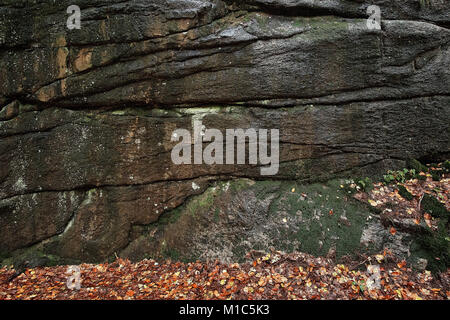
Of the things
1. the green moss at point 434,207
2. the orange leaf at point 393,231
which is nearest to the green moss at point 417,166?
the green moss at point 434,207

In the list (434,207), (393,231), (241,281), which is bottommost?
(241,281)

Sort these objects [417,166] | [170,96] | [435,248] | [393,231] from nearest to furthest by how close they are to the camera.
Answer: [435,248], [393,231], [170,96], [417,166]

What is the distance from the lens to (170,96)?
4.95 meters

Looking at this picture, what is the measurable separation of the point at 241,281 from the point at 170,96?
4091 mm

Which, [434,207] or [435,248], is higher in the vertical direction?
[434,207]

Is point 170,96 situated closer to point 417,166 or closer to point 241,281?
point 241,281

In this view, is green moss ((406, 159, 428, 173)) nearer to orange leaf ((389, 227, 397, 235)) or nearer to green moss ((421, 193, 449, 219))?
green moss ((421, 193, 449, 219))

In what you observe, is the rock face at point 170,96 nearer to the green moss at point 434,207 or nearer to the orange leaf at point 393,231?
the green moss at point 434,207

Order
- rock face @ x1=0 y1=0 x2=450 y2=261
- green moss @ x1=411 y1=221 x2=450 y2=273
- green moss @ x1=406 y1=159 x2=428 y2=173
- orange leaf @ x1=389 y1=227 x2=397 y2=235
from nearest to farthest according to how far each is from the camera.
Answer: green moss @ x1=411 y1=221 x2=450 y2=273 → orange leaf @ x1=389 y1=227 x2=397 y2=235 → rock face @ x1=0 y1=0 x2=450 y2=261 → green moss @ x1=406 y1=159 x2=428 y2=173

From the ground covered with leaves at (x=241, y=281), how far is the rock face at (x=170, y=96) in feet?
→ 1.88

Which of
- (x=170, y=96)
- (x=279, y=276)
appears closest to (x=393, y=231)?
(x=279, y=276)

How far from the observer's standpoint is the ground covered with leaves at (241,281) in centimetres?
376

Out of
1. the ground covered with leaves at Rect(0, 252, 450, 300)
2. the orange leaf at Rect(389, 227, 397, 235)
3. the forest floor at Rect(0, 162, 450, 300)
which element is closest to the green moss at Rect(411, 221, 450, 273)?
the forest floor at Rect(0, 162, 450, 300)

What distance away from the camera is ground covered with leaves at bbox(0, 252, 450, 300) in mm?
3758
